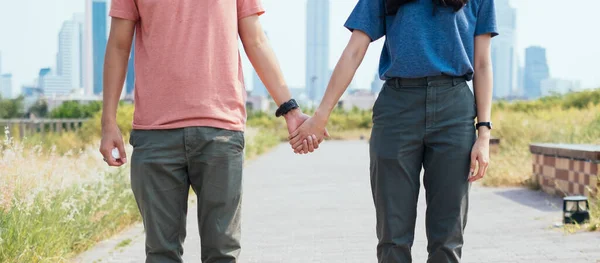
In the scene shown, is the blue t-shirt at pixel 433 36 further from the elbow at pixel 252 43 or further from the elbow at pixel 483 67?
the elbow at pixel 252 43

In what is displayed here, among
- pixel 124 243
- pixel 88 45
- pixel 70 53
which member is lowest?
pixel 124 243

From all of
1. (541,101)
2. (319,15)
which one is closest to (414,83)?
(541,101)

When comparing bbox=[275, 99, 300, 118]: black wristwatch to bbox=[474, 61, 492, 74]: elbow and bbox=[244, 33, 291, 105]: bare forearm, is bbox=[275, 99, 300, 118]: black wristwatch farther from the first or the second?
bbox=[474, 61, 492, 74]: elbow

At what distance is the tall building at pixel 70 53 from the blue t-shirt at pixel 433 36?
464ft

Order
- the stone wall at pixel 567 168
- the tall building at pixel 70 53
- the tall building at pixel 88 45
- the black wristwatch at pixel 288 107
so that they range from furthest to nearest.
Result: the tall building at pixel 70 53 < the tall building at pixel 88 45 < the stone wall at pixel 567 168 < the black wristwatch at pixel 288 107

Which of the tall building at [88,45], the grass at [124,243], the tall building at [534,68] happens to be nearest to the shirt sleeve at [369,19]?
the grass at [124,243]

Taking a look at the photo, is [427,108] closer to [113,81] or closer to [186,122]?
[186,122]

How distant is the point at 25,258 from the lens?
17.5 ft

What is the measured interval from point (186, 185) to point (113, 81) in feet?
1.72

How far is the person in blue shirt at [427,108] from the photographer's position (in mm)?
3479

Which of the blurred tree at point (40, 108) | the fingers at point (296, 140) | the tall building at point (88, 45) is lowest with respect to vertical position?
the blurred tree at point (40, 108)

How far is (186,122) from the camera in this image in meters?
3.24

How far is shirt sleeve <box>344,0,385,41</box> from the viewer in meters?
3.62

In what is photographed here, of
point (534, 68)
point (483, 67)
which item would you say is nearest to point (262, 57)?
point (483, 67)
